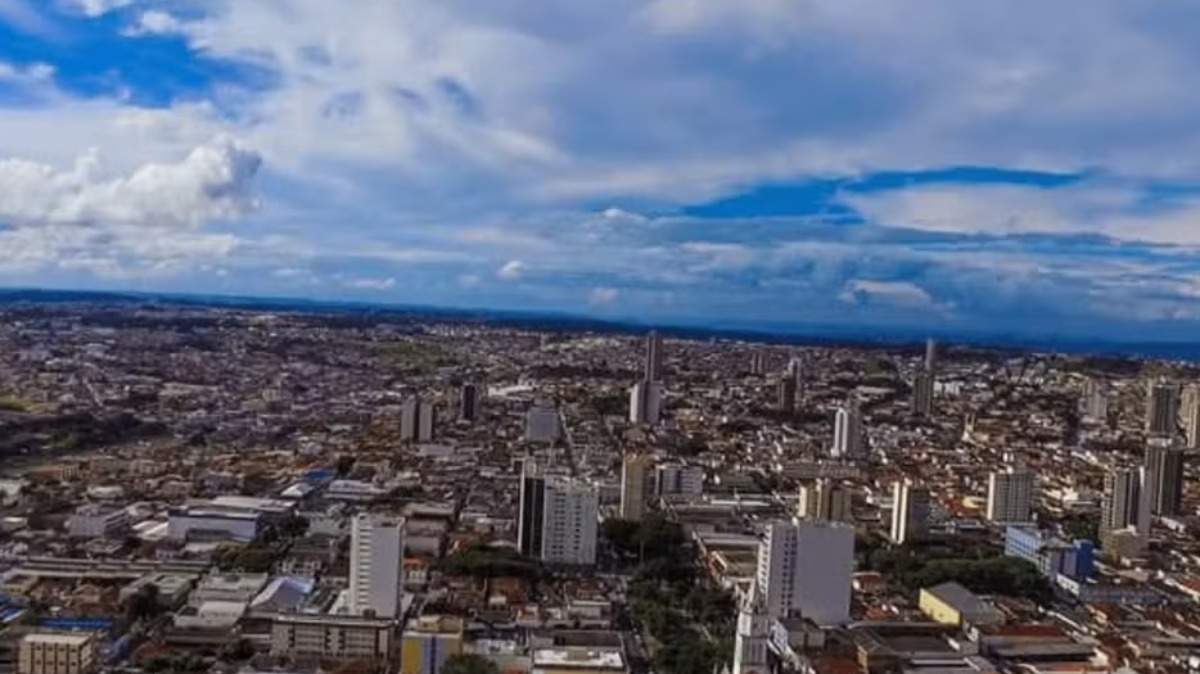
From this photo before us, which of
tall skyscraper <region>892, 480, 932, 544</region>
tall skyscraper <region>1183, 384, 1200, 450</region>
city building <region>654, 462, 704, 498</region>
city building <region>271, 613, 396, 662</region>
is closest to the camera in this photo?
city building <region>271, 613, 396, 662</region>

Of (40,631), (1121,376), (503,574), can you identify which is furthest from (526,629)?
(1121,376)

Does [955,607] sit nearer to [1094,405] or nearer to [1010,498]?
[1010,498]

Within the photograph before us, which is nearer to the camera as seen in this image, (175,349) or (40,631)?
(40,631)

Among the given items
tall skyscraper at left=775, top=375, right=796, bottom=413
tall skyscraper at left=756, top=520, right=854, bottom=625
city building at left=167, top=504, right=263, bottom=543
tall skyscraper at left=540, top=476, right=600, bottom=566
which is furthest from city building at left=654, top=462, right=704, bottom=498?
tall skyscraper at left=775, top=375, right=796, bottom=413

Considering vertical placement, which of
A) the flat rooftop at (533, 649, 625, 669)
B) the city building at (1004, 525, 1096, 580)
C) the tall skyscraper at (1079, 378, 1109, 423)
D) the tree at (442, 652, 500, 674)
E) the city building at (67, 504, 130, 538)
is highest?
the tall skyscraper at (1079, 378, 1109, 423)

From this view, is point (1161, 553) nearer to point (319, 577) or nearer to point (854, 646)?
point (854, 646)

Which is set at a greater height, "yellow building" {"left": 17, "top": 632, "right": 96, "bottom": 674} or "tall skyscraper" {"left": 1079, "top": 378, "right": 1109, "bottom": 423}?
"tall skyscraper" {"left": 1079, "top": 378, "right": 1109, "bottom": 423}

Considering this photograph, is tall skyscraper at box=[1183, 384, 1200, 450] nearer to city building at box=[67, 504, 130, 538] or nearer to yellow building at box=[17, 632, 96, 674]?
city building at box=[67, 504, 130, 538]
